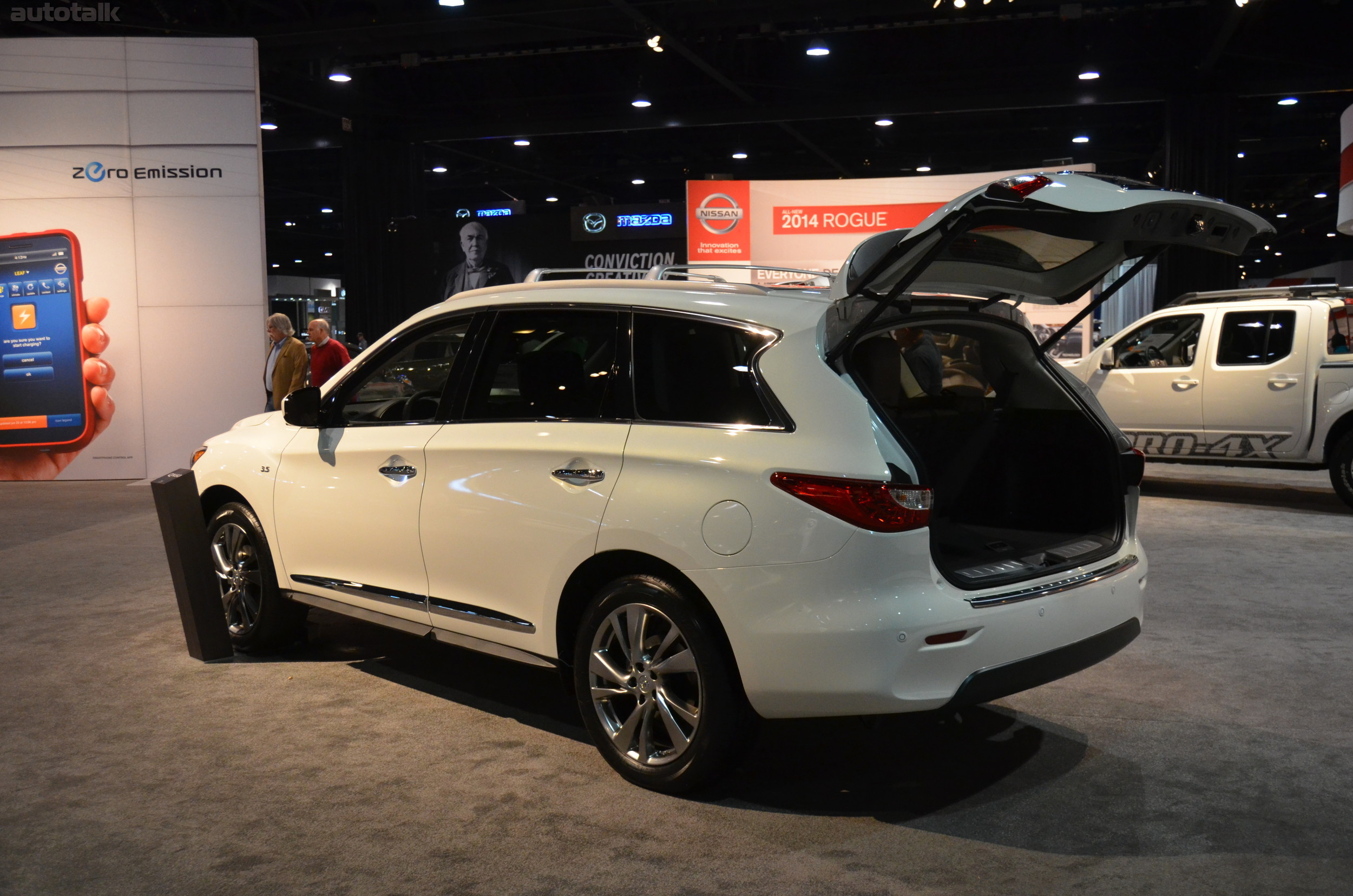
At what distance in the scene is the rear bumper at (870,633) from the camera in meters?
3.05

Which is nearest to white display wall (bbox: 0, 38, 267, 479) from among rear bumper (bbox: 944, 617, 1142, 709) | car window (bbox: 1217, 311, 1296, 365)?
car window (bbox: 1217, 311, 1296, 365)

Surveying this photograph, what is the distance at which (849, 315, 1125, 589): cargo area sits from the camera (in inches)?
155

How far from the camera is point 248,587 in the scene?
5172 millimetres

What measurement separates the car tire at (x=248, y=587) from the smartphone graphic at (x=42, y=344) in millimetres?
8187

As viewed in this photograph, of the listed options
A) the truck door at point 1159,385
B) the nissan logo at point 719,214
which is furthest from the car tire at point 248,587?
the nissan logo at point 719,214

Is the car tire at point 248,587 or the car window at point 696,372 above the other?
the car window at point 696,372

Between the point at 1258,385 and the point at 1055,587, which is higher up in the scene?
the point at 1258,385

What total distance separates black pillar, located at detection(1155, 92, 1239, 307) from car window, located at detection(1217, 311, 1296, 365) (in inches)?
291

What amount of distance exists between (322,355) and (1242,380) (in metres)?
8.09

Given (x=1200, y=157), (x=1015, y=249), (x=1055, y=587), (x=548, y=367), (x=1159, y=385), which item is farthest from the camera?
(x=1200, y=157)

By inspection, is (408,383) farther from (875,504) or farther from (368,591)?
(875,504)

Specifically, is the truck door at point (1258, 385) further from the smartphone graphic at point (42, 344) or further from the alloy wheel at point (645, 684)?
the smartphone graphic at point (42, 344)

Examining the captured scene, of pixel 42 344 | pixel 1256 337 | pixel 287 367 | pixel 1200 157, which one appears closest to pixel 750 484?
pixel 287 367

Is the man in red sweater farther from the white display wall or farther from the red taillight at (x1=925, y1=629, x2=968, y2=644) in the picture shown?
the red taillight at (x1=925, y1=629, x2=968, y2=644)
